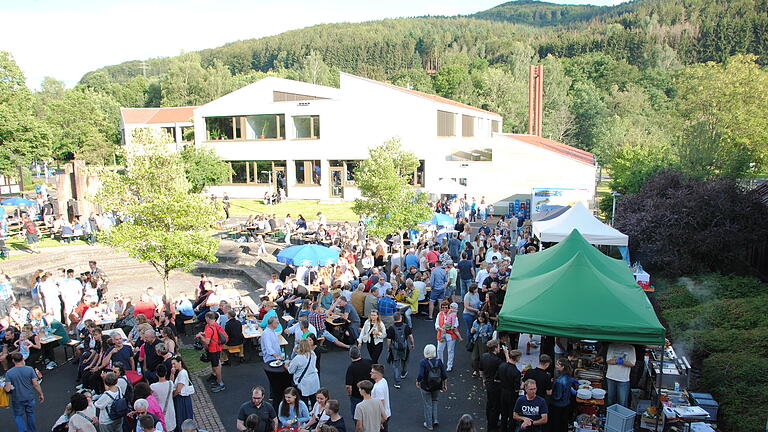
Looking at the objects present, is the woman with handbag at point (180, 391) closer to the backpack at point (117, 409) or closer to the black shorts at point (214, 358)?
the backpack at point (117, 409)

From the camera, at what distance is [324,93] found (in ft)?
114

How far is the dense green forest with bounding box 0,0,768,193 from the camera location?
2714cm

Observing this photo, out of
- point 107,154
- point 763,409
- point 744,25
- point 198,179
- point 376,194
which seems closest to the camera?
point 763,409

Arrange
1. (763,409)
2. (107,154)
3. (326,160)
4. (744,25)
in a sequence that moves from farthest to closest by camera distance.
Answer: (744,25)
(107,154)
(326,160)
(763,409)

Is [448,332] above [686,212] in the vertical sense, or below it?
below

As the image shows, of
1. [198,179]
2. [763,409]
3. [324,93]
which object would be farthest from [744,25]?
[763,409]

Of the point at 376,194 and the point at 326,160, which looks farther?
Answer: the point at 326,160

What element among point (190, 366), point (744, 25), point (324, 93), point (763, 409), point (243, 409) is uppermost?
point (744, 25)

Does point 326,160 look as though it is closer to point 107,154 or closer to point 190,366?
point 190,366

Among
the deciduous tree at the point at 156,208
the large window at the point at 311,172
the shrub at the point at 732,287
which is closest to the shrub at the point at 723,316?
the shrub at the point at 732,287

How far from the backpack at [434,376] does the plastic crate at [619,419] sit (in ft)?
7.56

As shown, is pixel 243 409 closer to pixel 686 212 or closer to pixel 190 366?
pixel 190 366

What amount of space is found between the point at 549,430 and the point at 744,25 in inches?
4863

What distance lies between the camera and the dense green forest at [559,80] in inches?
1069
